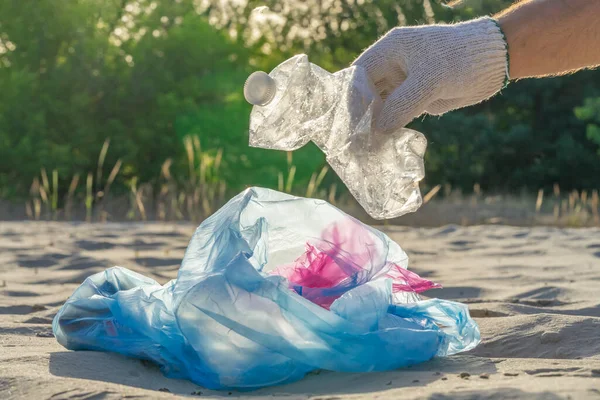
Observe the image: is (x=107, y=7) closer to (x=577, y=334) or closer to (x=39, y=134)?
(x=39, y=134)

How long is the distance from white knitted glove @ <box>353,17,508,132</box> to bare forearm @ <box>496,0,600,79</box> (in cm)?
4

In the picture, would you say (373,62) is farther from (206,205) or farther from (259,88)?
(206,205)

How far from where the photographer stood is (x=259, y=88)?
80.4 inches

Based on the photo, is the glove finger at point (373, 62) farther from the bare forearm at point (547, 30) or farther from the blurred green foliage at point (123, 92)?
the blurred green foliage at point (123, 92)

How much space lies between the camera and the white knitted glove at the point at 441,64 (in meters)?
1.94

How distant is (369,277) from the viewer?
2.14 m

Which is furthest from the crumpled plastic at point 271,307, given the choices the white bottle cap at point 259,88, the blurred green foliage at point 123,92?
the blurred green foliage at point 123,92

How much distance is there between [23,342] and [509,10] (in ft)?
5.17

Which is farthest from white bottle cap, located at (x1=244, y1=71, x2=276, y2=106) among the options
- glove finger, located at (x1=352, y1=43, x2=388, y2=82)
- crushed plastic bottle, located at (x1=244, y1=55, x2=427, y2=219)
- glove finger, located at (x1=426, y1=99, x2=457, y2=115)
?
glove finger, located at (x1=426, y1=99, x2=457, y2=115)

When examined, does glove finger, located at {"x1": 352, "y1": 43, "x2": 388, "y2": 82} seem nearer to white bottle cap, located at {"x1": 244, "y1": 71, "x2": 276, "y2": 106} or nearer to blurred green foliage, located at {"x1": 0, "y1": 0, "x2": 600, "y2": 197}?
white bottle cap, located at {"x1": 244, "y1": 71, "x2": 276, "y2": 106}

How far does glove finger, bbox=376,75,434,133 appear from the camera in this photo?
1.94m

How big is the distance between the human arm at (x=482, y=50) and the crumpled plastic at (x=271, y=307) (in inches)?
15.4

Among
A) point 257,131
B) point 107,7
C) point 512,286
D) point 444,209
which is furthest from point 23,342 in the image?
point 107,7

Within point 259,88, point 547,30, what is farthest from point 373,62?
point 547,30
